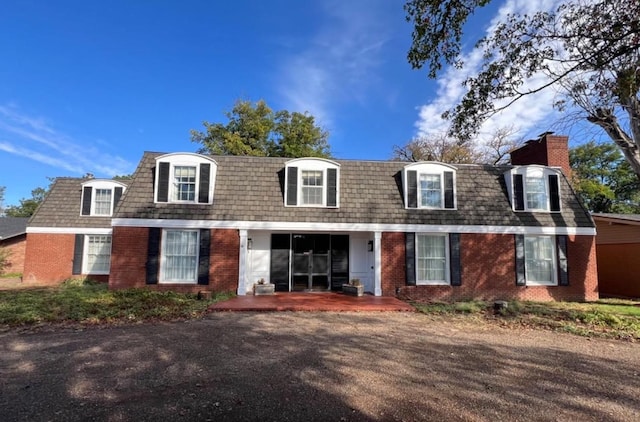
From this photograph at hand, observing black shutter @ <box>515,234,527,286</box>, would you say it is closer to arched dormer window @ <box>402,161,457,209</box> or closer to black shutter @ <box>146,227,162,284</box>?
arched dormer window @ <box>402,161,457,209</box>

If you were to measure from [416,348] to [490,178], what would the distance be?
401 inches

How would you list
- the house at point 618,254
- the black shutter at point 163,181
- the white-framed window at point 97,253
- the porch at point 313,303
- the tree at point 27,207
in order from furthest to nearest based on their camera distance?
the tree at point 27,207, the white-framed window at point 97,253, the house at point 618,254, the black shutter at point 163,181, the porch at point 313,303

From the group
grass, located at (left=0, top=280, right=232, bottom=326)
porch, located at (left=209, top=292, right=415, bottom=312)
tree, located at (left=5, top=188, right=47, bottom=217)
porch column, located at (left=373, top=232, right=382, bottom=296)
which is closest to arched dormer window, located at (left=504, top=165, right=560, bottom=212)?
porch column, located at (left=373, top=232, right=382, bottom=296)

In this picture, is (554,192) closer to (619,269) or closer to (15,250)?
(619,269)

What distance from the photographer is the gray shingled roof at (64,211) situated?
17.6m

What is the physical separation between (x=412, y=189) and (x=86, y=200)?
15.1m

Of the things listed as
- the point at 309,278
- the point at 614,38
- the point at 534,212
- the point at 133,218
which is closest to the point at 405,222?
the point at 309,278

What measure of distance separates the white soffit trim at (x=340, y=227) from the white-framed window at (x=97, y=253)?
590 cm

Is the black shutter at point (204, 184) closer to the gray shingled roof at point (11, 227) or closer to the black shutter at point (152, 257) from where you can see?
the black shutter at point (152, 257)

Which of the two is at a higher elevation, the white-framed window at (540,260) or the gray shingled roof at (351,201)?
the gray shingled roof at (351,201)

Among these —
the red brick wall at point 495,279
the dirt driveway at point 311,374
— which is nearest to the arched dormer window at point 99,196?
the dirt driveway at point 311,374

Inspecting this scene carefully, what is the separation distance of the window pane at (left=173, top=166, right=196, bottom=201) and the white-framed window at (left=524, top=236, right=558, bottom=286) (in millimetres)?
12355

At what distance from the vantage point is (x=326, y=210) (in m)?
13.8

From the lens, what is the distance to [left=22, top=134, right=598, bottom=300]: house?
13.2m
